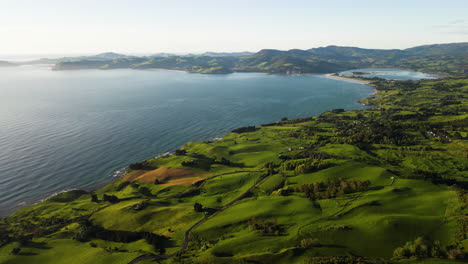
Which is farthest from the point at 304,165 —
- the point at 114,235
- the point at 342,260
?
the point at 114,235

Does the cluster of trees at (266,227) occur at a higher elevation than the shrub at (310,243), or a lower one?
lower

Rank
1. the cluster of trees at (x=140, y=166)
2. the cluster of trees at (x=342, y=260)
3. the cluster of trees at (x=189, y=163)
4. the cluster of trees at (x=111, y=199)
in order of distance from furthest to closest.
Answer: the cluster of trees at (x=189, y=163) → the cluster of trees at (x=140, y=166) → the cluster of trees at (x=111, y=199) → the cluster of trees at (x=342, y=260)

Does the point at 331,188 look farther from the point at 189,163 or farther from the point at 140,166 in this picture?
the point at 140,166

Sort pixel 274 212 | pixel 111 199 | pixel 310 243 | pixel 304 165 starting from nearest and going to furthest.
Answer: pixel 310 243 < pixel 274 212 < pixel 111 199 < pixel 304 165

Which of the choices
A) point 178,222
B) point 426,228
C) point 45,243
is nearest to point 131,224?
point 178,222

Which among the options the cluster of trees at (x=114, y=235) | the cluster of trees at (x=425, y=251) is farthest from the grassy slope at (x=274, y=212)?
the cluster of trees at (x=425, y=251)

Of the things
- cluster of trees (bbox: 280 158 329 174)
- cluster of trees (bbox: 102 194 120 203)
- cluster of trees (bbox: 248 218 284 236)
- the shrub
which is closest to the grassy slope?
cluster of trees (bbox: 248 218 284 236)

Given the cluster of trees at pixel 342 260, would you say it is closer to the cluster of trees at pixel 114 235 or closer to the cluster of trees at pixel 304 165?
the cluster of trees at pixel 114 235
